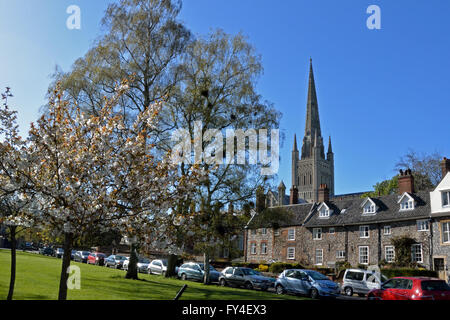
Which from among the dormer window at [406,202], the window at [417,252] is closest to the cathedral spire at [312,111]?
the dormer window at [406,202]

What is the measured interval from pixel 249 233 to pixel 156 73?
35642 millimetres

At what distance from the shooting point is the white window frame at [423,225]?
1432 inches

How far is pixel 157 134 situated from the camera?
23.6 m

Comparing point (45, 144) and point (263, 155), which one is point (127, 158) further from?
point (263, 155)

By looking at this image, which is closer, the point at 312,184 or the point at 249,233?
the point at 249,233

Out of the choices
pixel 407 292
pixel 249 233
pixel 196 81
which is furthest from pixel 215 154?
pixel 249 233

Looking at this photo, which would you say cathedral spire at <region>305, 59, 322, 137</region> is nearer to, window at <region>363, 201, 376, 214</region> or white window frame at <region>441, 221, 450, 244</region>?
window at <region>363, 201, 376, 214</region>

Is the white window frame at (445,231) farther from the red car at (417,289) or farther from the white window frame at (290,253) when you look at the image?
the red car at (417,289)

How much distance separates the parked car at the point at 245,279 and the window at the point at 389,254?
713 inches

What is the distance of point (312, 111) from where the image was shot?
147 meters

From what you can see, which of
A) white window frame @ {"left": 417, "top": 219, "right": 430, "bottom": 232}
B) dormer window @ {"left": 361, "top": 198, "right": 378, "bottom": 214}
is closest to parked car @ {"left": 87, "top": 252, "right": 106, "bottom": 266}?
dormer window @ {"left": 361, "top": 198, "right": 378, "bottom": 214}

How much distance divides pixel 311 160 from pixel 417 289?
424 feet

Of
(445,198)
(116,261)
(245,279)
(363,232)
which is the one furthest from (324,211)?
(116,261)

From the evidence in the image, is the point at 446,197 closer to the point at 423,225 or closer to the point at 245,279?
the point at 423,225
